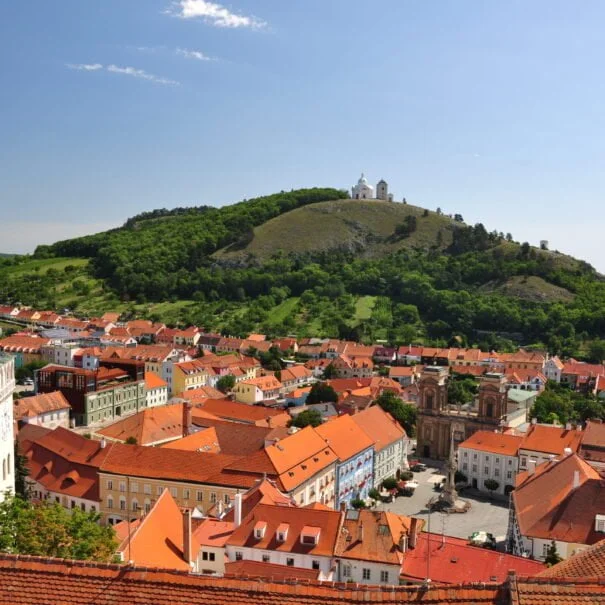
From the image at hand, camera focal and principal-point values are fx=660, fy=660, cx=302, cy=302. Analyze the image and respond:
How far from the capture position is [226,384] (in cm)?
8000

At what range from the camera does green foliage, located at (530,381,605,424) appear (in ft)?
221

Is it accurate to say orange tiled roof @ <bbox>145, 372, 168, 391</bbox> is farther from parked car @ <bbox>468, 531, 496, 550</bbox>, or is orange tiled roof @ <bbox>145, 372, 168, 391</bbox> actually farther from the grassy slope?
the grassy slope

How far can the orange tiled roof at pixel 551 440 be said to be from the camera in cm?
4806

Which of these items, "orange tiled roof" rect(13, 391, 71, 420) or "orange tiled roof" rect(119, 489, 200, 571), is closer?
"orange tiled roof" rect(119, 489, 200, 571)

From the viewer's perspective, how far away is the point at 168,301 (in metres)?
Answer: 148

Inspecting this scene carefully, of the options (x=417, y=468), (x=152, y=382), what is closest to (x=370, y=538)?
(x=417, y=468)

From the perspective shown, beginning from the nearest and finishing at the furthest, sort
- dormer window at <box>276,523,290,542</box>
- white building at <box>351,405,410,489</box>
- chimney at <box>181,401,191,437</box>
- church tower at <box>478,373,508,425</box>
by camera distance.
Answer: dormer window at <box>276,523,290,542</box>
white building at <box>351,405,410,489</box>
chimney at <box>181,401,191,437</box>
church tower at <box>478,373,508,425</box>

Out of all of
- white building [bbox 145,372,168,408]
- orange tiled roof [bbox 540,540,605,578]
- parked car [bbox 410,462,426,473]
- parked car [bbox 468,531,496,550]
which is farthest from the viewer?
white building [bbox 145,372,168,408]

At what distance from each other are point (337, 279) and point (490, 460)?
312ft

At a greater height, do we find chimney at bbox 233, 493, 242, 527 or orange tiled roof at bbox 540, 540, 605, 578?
orange tiled roof at bbox 540, 540, 605, 578

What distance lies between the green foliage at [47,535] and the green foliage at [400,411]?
48104mm

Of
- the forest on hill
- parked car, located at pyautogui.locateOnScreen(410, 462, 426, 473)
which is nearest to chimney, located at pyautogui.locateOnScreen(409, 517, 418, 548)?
parked car, located at pyautogui.locateOnScreen(410, 462, 426, 473)

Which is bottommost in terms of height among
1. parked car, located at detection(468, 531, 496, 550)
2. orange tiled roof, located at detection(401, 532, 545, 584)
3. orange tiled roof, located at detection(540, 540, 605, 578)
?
parked car, located at detection(468, 531, 496, 550)

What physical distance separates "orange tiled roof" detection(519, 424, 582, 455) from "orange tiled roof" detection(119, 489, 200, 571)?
99.0 feet
